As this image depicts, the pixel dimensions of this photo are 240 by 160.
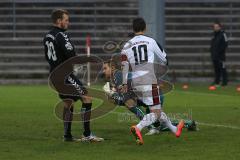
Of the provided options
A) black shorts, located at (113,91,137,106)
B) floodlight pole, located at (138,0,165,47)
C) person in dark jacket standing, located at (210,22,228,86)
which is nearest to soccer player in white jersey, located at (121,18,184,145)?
black shorts, located at (113,91,137,106)

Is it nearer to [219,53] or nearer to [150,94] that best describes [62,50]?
[150,94]

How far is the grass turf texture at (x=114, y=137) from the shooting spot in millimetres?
10188

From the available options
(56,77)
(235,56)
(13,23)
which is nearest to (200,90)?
(235,56)

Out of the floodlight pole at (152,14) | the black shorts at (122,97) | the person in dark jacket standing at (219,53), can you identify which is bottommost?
the person in dark jacket standing at (219,53)

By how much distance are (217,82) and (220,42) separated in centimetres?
140

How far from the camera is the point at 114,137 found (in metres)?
12.4

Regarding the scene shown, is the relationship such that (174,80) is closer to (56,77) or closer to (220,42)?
(220,42)

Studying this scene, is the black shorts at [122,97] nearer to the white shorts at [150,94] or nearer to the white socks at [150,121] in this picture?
the white shorts at [150,94]

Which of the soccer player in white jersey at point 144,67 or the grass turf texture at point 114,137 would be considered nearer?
the grass turf texture at point 114,137

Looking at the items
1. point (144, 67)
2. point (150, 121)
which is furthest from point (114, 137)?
point (144, 67)

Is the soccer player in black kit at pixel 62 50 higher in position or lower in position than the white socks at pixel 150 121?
higher

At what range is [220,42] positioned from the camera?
28078 mm

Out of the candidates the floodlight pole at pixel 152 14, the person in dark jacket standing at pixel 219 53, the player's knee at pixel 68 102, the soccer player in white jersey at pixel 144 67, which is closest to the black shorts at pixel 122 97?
the soccer player in white jersey at pixel 144 67

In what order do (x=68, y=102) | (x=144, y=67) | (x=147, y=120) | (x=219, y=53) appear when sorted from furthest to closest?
(x=219, y=53), (x=68, y=102), (x=144, y=67), (x=147, y=120)
